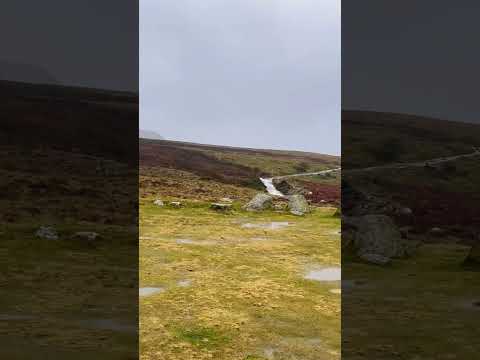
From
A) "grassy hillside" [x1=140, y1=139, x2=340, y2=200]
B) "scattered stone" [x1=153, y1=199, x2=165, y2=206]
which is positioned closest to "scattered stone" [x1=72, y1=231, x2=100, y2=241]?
"scattered stone" [x1=153, y1=199, x2=165, y2=206]

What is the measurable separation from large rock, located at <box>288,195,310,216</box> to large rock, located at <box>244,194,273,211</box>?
8.52 ft

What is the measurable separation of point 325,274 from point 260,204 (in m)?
23.9

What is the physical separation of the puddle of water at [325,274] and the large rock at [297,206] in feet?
71.0

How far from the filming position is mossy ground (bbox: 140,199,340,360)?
15852 millimetres

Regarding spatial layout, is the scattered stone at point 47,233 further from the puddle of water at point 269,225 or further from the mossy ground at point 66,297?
the puddle of water at point 269,225

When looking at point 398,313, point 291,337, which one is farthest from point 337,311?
point 398,313

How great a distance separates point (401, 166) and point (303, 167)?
10298 centimetres

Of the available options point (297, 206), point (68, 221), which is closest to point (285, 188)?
point (297, 206)

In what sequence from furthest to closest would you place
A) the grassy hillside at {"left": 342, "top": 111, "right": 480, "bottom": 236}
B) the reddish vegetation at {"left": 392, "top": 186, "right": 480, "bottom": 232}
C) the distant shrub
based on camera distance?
the distant shrub → the grassy hillside at {"left": 342, "top": 111, "right": 480, "bottom": 236} → the reddish vegetation at {"left": 392, "top": 186, "right": 480, "bottom": 232}

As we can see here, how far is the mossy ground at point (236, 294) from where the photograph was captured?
52.0 ft

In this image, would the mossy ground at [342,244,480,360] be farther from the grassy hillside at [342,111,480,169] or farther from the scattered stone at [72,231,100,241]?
the scattered stone at [72,231,100,241]

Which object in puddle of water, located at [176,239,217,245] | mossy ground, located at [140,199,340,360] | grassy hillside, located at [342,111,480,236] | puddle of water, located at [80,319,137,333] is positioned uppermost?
grassy hillside, located at [342,111,480,236]

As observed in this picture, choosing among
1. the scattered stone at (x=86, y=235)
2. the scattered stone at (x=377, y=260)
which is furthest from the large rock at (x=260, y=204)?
the scattered stone at (x=86, y=235)

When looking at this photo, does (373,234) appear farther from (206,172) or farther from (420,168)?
(206,172)
